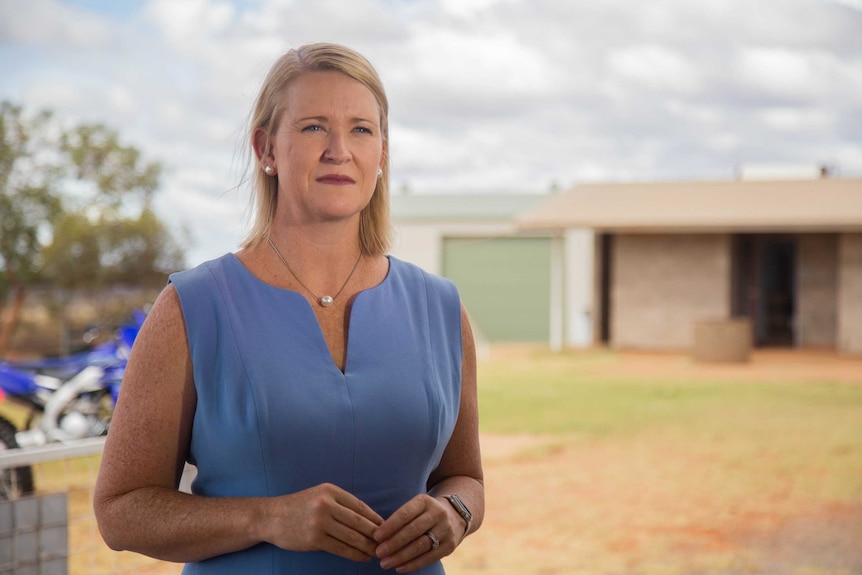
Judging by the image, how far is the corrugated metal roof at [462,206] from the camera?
26.3 meters

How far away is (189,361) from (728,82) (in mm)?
41476

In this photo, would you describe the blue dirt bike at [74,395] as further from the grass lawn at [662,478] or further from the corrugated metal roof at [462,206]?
the corrugated metal roof at [462,206]

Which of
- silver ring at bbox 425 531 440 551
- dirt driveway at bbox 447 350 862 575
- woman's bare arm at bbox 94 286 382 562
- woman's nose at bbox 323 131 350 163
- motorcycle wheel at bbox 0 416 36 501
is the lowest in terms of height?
dirt driveway at bbox 447 350 862 575

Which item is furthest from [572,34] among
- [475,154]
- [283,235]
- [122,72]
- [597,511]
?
[283,235]

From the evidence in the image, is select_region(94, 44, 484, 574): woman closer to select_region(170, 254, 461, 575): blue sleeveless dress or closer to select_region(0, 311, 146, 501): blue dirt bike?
select_region(170, 254, 461, 575): blue sleeveless dress

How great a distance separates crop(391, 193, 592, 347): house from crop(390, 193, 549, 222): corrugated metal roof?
0.13 feet

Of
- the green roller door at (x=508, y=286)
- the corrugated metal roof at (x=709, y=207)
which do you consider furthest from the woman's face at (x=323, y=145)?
the green roller door at (x=508, y=286)

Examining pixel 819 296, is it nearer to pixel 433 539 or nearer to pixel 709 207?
pixel 709 207

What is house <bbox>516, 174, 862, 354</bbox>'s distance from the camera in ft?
62.1

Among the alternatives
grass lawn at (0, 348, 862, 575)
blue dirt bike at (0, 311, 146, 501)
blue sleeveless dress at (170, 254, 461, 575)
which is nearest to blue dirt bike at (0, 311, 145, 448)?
blue dirt bike at (0, 311, 146, 501)

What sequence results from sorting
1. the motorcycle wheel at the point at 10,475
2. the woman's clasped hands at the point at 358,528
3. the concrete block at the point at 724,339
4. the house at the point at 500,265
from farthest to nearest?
1. the house at the point at 500,265
2. the concrete block at the point at 724,339
3. the motorcycle wheel at the point at 10,475
4. the woman's clasped hands at the point at 358,528

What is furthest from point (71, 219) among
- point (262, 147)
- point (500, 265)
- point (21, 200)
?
point (262, 147)

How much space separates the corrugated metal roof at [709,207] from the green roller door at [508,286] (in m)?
2.96

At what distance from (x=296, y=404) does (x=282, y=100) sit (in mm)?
420
